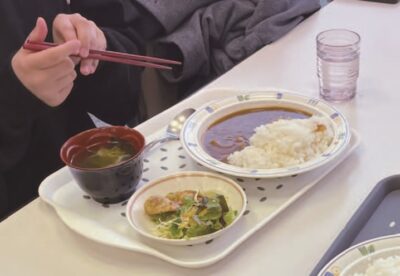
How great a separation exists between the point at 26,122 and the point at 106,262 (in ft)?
1.45

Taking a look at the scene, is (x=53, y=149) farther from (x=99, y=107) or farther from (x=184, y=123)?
(x=184, y=123)

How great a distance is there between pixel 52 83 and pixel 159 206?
32cm

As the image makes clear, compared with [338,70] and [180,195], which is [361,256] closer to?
[180,195]

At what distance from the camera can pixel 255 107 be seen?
3.62ft

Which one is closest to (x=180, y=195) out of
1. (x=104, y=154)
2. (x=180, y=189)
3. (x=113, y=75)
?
(x=180, y=189)

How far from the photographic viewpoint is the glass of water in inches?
46.9

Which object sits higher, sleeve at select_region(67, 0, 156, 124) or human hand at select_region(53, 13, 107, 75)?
human hand at select_region(53, 13, 107, 75)

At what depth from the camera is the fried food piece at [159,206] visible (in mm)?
846

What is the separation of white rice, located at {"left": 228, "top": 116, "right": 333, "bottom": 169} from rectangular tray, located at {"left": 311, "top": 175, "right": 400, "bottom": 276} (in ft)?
0.39

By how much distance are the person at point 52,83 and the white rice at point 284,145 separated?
0.32 meters

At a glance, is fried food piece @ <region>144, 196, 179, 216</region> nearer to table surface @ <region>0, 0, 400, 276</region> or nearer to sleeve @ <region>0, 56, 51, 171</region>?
table surface @ <region>0, 0, 400, 276</region>

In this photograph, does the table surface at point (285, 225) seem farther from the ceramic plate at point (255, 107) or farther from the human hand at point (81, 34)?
the human hand at point (81, 34)

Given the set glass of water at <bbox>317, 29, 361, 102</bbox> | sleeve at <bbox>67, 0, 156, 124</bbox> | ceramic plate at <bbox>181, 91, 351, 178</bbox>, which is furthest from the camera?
sleeve at <bbox>67, 0, 156, 124</bbox>

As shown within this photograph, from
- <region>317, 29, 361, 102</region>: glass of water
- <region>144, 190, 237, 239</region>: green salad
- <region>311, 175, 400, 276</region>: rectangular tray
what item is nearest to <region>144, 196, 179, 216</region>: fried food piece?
<region>144, 190, 237, 239</region>: green salad
